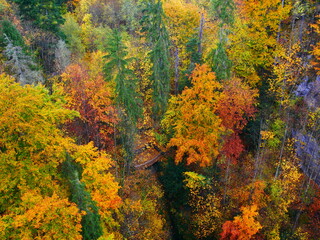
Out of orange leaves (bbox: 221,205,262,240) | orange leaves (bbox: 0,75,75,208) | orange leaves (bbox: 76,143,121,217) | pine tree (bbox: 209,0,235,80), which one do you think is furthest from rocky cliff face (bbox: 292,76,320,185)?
orange leaves (bbox: 0,75,75,208)

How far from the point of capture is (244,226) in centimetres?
2047

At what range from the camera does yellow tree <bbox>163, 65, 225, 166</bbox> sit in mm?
22703

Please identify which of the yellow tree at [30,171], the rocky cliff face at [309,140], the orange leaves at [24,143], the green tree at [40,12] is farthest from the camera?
the green tree at [40,12]

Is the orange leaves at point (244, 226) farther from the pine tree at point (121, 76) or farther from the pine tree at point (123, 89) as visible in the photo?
the pine tree at point (121, 76)

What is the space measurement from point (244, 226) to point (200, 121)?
31.8 ft

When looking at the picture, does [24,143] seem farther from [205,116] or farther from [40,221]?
[205,116]

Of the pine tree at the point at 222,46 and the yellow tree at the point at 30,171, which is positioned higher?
the pine tree at the point at 222,46

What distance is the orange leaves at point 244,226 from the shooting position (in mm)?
20234

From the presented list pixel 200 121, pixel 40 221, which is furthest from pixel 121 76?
pixel 40 221

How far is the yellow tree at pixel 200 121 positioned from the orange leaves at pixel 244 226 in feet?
17.5

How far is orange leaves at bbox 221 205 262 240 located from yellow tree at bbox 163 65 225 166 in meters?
5.34

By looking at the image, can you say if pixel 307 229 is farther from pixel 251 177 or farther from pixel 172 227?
pixel 172 227

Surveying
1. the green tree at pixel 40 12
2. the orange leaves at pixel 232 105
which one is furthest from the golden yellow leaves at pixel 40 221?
the green tree at pixel 40 12

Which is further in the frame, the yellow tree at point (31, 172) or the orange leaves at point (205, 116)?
the orange leaves at point (205, 116)
